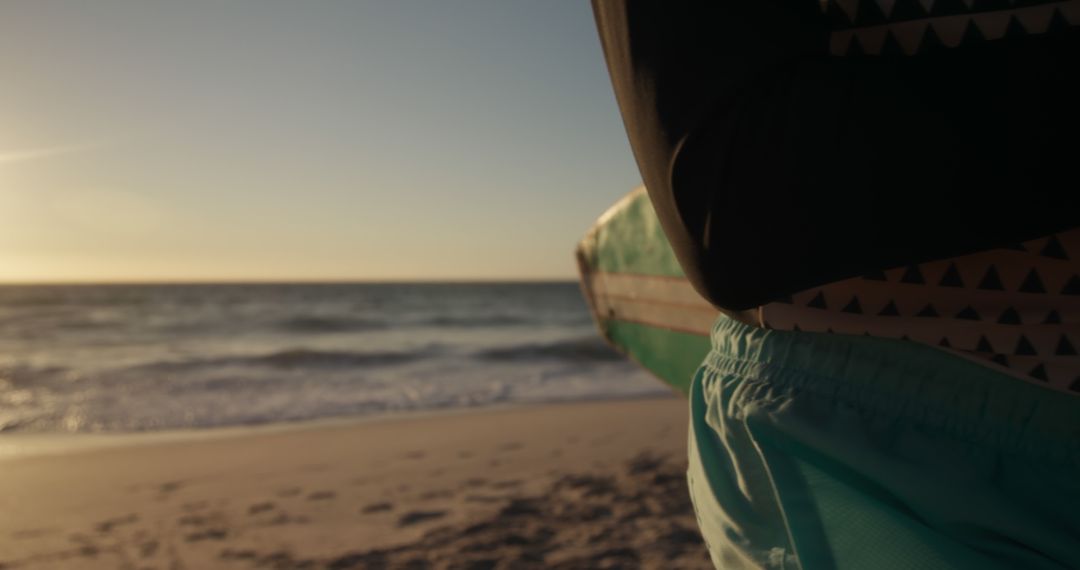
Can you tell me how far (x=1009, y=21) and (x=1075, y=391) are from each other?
10.7 inches

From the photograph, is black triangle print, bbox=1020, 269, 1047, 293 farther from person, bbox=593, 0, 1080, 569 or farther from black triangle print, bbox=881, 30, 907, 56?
black triangle print, bbox=881, 30, 907, 56

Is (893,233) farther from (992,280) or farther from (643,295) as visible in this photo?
(643,295)

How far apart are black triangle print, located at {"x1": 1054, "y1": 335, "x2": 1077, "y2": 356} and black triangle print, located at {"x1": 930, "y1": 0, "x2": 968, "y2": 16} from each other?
25 cm

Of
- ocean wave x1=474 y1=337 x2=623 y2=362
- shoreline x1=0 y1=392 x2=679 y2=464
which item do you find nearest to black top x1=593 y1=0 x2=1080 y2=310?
shoreline x1=0 y1=392 x2=679 y2=464

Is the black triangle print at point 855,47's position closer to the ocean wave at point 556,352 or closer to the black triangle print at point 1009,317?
the black triangle print at point 1009,317

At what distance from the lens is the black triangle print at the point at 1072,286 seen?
55 cm

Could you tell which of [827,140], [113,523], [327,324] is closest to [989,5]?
[827,140]

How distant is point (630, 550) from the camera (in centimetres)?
279

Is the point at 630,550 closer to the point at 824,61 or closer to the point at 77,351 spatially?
the point at 824,61

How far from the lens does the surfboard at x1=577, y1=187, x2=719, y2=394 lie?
1426 millimetres

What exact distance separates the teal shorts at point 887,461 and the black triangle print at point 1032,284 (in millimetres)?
67

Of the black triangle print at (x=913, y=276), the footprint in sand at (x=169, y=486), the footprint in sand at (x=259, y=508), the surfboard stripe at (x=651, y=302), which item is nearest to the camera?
the black triangle print at (x=913, y=276)

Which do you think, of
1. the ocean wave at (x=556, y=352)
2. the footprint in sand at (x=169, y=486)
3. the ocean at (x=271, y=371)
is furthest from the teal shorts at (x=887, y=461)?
the ocean wave at (x=556, y=352)

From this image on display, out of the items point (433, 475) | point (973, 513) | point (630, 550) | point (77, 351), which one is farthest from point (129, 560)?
point (77, 351)
